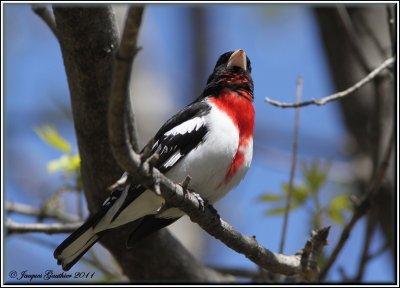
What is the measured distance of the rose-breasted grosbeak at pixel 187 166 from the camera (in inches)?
127

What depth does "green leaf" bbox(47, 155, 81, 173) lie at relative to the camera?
3822 millimetres

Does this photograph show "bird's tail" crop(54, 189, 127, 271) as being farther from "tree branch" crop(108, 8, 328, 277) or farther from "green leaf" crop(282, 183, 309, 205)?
"green leaf" crop(282, 183, 309, 205)

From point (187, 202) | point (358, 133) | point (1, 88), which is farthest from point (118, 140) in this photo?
point (358, 133)

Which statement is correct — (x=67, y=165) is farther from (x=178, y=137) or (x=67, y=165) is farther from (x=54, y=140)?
(x=178, y=137)

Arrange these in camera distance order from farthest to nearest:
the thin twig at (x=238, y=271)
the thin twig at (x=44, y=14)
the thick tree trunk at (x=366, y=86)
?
1. the thin twig at (x=238, y=271)
2. the thick tree trunk at (x=366, y=86)
3. the thin twig at (x=44, y=14)

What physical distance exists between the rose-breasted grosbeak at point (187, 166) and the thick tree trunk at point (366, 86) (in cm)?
116

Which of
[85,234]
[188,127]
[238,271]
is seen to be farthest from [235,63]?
[238,271]

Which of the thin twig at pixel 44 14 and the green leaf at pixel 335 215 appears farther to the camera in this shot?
the green leaf at pixel 335 215

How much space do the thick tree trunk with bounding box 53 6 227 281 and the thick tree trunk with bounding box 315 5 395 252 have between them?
4.53 ft

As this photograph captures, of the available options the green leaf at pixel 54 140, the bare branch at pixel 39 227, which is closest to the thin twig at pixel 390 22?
the green leaf at pixel 54 140

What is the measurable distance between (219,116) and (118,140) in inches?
55.5

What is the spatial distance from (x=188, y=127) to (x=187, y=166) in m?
0.23

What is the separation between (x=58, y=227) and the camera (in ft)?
12.5

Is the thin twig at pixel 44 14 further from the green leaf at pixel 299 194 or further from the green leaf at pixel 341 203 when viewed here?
the green leaf at pixel 341 203
